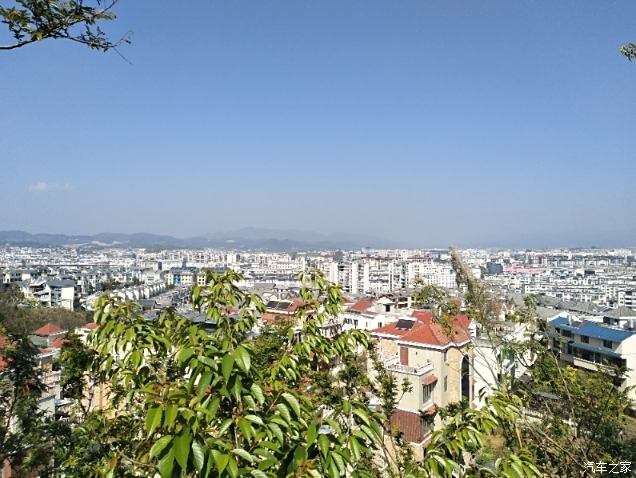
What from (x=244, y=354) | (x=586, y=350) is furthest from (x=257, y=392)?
(x=586, y=350)

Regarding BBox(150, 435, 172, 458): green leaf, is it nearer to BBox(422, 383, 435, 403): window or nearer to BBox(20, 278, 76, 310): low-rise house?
BBox(422, 383, 435, 403): window

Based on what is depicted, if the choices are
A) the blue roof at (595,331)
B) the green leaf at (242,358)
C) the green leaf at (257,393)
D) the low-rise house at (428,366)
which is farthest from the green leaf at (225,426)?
the blue roof at (595,331)

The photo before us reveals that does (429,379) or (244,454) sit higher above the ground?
(244,454)

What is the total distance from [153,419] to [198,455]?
0.18m

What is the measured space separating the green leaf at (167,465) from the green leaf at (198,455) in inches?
2.7

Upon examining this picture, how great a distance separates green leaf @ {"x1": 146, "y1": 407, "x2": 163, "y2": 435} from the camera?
1380 mm

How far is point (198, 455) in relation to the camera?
1.36 m

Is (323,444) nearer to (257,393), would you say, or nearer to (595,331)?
(257,393)

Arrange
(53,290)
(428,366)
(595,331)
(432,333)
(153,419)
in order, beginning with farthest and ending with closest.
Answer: (53,290), (595,331), (432,333), (428,366), (153,419)

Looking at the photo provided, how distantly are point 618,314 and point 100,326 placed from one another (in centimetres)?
3346

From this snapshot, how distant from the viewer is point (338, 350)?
3.01 meters

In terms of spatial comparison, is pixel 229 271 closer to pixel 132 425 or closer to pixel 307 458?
pixel 132 425

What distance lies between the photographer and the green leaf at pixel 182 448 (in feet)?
4.27
